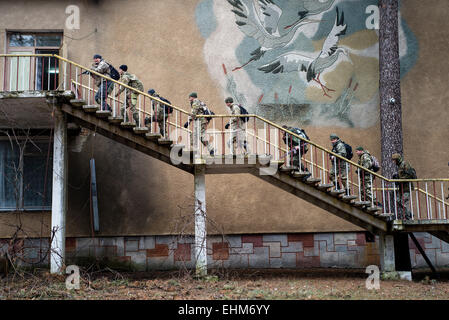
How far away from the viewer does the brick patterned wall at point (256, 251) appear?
52.0 feet

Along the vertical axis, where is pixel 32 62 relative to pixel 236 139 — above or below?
above

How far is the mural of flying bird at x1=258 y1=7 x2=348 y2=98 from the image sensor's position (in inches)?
658

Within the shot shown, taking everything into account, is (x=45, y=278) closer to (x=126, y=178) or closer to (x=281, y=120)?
(x=126, y=178)

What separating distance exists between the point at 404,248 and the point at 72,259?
8.56 meters

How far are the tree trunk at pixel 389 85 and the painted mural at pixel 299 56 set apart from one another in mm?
1266

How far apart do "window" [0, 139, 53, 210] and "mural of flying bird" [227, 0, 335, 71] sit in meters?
6.06

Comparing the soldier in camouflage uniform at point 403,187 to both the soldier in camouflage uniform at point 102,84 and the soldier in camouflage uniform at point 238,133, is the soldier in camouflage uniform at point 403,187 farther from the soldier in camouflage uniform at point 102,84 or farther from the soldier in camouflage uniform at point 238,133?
the soldier in camouflage uniform at point 102,84

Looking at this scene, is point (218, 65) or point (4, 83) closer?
point (4, 83)

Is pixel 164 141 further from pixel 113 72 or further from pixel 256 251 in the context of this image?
pixel 256 251

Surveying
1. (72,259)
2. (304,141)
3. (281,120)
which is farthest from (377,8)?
(72,259)

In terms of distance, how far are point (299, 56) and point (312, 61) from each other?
40 cm

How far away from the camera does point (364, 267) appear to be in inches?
628

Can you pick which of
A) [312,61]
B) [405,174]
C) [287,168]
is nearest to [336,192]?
[287,168]

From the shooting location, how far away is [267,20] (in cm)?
1689
